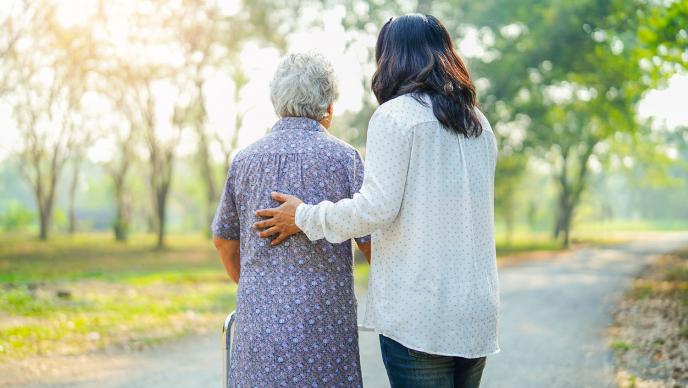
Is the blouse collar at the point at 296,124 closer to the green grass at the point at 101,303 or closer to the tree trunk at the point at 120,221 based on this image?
the green grass at the point at 101,303

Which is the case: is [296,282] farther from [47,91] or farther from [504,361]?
[47,91]

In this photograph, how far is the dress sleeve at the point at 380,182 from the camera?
221 centimetres

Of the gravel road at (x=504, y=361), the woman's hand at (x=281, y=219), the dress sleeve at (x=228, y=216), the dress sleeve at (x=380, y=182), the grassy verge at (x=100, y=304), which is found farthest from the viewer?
the grassy verge at (x=100, y=304)

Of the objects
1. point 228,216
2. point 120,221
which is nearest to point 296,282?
point 228,216

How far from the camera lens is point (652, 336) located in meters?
7.96

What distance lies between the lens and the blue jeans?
2.28m

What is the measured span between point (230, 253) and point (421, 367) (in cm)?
89

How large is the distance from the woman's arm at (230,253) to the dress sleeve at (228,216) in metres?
0.02

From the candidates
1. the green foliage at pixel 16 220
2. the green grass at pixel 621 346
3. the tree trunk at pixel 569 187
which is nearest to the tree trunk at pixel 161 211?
the green foliage at pixel 16 220

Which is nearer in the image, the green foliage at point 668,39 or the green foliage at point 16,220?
the green foliage at point 668,39

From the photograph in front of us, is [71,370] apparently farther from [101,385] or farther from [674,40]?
[674,40]

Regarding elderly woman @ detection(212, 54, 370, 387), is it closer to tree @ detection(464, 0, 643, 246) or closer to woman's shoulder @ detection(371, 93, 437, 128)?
woman's shoulder @ detection(371, 93, 437, 128)

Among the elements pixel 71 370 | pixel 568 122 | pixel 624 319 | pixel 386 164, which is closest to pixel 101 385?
pixel 71 370

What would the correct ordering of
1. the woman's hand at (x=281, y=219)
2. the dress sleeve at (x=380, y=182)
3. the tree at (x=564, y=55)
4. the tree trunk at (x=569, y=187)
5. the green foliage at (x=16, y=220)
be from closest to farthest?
the dress sleeve at (x=380, y=182) → the woman's hand at (x=281, y=219) → the tree at (x=564, y=55) → the tree trunk at (x=569, y=187) → the green foliage at (x=16, y=220)
